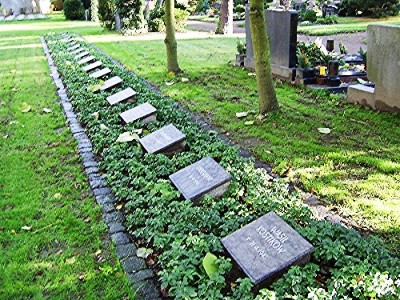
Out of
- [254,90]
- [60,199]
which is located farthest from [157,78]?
[60,199]

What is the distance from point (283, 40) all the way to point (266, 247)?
6623 millimetres

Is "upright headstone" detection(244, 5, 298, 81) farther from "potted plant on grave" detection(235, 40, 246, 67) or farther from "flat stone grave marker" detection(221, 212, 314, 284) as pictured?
"flat stone grave marker" detection(221, 212, 314, 284)

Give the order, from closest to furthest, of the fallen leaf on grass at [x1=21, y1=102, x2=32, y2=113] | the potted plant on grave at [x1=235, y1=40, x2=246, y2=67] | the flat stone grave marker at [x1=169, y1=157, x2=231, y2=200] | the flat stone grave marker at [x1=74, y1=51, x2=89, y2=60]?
the flat stone grave marker at [x1=169, y1=157, x2=231, y2=200] < the fallen leaf on grass at [x1=21, y1=102, x2=32, y2=113] < the potted plant on grave at [x1=235, y1=40, x2=246, y2=67] < the flat stone grave marker at [x1=74, y1=51, x2=89, y2=60]

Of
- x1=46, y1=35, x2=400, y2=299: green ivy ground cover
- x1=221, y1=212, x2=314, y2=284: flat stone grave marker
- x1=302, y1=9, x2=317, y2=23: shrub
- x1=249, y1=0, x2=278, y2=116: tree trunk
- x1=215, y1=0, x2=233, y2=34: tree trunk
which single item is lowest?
x1=302, y1=9, x2=317, y2=23: shrub

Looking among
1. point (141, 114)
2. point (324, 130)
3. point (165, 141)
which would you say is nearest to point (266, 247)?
point (165, 141)

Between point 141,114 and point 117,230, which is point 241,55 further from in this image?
point 117,230

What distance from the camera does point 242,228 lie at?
11.2 feet

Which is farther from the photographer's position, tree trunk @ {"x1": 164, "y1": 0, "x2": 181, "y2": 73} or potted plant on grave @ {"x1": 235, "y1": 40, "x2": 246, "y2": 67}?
potted plant on grave @ {"x1": 235, "y1": 40, "x2": 246, "y2": 67}

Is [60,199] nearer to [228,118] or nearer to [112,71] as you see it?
[228,118]

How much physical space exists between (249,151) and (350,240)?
250cm

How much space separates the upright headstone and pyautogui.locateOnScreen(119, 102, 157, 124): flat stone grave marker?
343 cm

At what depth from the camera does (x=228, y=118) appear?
23.2 ft

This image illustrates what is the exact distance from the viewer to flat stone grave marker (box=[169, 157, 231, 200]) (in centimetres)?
416

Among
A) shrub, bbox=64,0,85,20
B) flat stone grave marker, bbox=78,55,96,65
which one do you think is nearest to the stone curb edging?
flat stone grave marker, bbox=78,55,96,65
